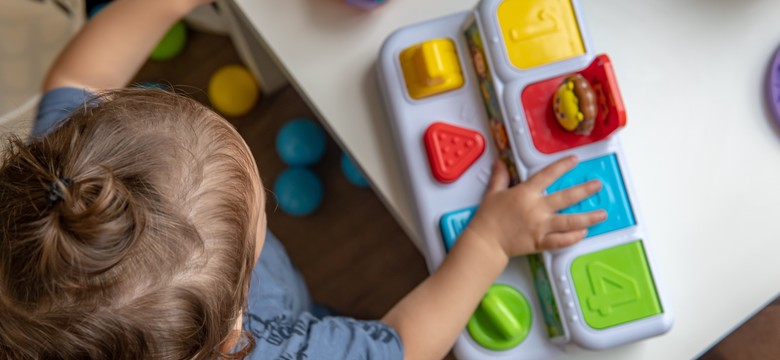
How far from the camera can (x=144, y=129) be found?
0.37 metres

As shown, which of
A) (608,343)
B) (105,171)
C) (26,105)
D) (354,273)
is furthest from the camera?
(354,273)

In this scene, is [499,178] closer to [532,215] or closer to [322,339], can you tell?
[532,215]

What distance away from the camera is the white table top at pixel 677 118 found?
20.6 inches

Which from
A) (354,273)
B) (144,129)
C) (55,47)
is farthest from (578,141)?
(55,47)

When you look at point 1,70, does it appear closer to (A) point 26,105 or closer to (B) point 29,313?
(A) point 26,105

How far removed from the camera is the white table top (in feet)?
1.71

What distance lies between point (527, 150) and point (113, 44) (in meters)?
0.37

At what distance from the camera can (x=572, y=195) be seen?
50cm

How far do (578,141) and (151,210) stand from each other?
31 cm

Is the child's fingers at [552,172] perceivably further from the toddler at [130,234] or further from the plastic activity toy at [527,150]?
the toddler at [130,234]

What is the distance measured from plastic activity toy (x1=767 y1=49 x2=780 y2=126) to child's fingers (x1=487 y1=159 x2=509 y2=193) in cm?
21

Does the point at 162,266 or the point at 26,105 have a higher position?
the point at 26,105

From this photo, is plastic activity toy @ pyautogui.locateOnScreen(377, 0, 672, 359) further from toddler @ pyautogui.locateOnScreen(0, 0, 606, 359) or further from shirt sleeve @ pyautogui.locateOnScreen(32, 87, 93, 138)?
shirt sleeve @ pyautogui.locateOnScreen(32, 87, 93, 138)

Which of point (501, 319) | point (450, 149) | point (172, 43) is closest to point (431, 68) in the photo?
point (450, 149)
